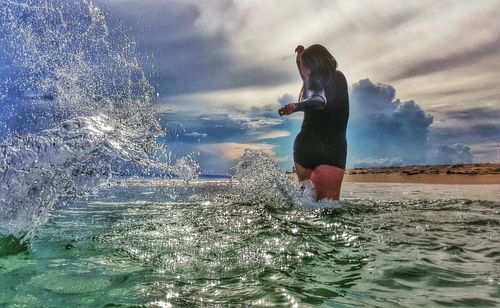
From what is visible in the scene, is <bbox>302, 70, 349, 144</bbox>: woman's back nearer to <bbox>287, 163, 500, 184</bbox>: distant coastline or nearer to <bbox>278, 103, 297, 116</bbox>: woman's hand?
<bbox>278, 103, 297, 116</bbox>: woman's hand

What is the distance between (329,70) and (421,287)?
200 inches

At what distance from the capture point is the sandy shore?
19.5 m

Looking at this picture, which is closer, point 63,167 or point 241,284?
point 241,284

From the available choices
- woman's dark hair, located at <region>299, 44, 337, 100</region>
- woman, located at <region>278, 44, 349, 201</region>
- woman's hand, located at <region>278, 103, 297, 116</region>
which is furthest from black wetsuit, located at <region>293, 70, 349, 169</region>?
woman's hand, located at <region>278, 103, 297, 116</region>

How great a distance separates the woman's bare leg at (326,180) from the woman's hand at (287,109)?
139 centimetres

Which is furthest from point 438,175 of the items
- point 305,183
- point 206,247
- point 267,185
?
point 206,247

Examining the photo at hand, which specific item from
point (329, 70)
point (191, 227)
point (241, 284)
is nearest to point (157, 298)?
point (241, 284)

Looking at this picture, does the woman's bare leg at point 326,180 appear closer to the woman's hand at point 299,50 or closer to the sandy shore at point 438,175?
the woman's hand at point 299,50

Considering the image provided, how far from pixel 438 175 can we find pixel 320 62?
17.3m

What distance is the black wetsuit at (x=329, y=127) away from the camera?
7.02 meters

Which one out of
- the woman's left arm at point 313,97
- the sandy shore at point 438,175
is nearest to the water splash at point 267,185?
the woman's left arm at point 313,97

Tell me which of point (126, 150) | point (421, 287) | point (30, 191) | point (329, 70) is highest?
point (329, 70)

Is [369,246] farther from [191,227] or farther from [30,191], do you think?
[30,191]

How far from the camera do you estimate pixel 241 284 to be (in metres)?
2.74
